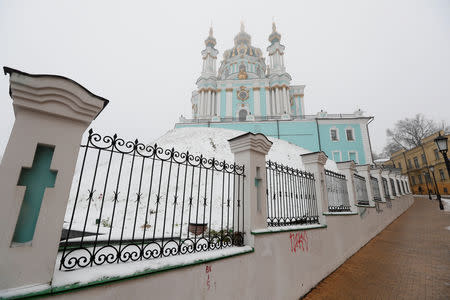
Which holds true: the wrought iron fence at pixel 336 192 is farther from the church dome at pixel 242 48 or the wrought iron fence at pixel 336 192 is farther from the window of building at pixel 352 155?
the church dome at pixel 242 48

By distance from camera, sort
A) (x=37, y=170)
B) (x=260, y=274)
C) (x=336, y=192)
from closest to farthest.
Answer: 1. (x=37, y=170)
2. (x=260, y=274)
3. (x=336, y=192)

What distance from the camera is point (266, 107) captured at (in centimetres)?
3469

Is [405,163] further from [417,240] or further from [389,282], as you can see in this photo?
[389,282]

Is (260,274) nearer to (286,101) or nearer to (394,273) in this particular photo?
(394,273)

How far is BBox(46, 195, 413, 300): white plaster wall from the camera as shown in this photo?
80.0 inches

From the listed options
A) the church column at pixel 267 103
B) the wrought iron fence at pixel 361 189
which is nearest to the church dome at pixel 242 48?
the church column at pixel 267 103

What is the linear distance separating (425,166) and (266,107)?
2700 cm

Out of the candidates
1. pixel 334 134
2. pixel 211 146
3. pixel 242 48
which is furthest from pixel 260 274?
pixel 242 48

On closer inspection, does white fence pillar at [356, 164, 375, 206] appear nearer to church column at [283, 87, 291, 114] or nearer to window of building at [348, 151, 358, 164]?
window of building at [348, 151, 358, 164]

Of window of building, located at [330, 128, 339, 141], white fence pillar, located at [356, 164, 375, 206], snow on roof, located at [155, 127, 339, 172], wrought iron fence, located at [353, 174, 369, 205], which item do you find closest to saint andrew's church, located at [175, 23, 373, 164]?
window of building, located at [330, 128, 339, 141]

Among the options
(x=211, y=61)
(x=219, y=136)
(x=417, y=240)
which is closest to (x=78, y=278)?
(x=417, y=240)

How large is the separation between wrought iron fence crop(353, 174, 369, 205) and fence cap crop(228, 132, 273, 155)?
6.78 metres

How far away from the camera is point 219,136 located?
867 inches

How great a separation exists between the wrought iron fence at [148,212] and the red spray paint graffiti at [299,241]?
4.42 feet
